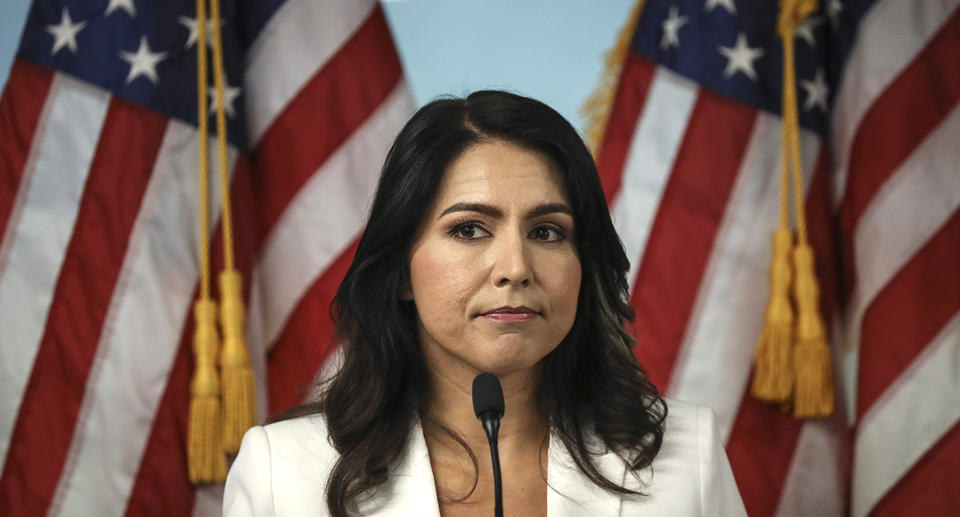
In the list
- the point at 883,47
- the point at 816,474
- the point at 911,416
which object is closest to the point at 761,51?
the point at 883,47

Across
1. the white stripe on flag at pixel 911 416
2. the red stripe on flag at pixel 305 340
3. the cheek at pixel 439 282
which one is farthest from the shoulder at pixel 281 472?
the white stripe on flag at pixel 911 416

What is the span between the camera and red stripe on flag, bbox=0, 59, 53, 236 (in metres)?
2.18

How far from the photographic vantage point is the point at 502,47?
273 cm

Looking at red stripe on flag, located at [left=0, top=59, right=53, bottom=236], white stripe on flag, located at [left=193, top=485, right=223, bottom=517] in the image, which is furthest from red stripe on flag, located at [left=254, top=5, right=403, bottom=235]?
white stripe on flag, located at [left=193, top=485, right=223, bottom=517]

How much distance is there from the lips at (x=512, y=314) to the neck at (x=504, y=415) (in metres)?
0.20

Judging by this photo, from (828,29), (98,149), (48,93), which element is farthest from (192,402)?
(828,29)

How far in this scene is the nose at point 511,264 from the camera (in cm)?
158

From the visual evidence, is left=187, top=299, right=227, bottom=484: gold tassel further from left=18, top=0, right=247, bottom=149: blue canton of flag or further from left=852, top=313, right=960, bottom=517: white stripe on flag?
left=852, top=313, right=960, bottom=517: white stripe on flag

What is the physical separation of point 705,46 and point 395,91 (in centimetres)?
87

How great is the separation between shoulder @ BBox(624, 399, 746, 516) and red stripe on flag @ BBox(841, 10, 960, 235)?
98cm

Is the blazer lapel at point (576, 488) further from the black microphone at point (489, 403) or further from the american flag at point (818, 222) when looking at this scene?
the american flag at point (818, 222)

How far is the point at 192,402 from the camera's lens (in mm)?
2223

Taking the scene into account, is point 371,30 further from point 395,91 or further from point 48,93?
point 48,93

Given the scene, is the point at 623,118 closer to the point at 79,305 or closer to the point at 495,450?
the point at 79,305
